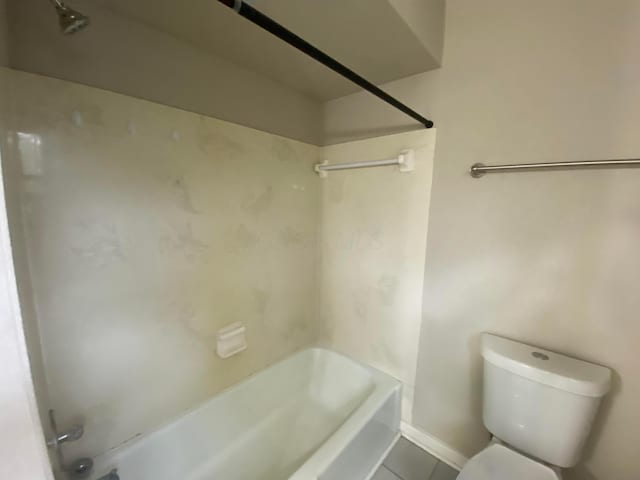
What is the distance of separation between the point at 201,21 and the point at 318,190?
3.55 ft

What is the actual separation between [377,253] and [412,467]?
1.18 meters

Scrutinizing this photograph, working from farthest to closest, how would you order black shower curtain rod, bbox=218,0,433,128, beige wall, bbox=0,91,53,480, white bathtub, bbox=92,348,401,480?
white bathtub, bbox=92,348,401,480, black shower curtain rod, bbox=218,0,433,128, beige wall, bbox=0,91,53,480

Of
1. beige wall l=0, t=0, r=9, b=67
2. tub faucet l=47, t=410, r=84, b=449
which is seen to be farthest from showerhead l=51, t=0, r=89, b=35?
tub faucet l=47, t=410, r=84, b=449

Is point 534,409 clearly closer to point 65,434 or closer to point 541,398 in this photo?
point 541,398

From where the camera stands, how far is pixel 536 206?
1.10 metres

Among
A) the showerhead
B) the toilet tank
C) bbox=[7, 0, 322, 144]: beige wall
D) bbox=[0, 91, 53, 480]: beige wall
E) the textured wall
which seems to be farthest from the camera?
the textured wall

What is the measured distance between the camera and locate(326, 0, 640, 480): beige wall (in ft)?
3.10

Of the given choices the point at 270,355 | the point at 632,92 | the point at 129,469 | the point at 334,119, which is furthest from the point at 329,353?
the point at 632,92

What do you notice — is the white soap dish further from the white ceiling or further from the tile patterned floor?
the white ceiling

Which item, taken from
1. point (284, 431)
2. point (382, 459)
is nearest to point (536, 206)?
point (382, 459)

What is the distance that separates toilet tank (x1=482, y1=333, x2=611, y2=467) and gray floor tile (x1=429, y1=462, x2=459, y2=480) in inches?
17.3

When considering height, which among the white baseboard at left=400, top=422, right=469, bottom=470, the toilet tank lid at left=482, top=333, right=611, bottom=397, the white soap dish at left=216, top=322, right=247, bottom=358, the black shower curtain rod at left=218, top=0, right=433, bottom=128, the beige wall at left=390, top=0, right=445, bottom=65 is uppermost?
the beige wall at left=390, top=0, right=445, bottom=65

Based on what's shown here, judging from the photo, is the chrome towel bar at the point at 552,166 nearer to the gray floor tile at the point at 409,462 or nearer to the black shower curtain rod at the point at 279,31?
the black shower curtain rod at the point at 279,31

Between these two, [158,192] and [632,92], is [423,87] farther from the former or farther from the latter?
Result: [158,192]
